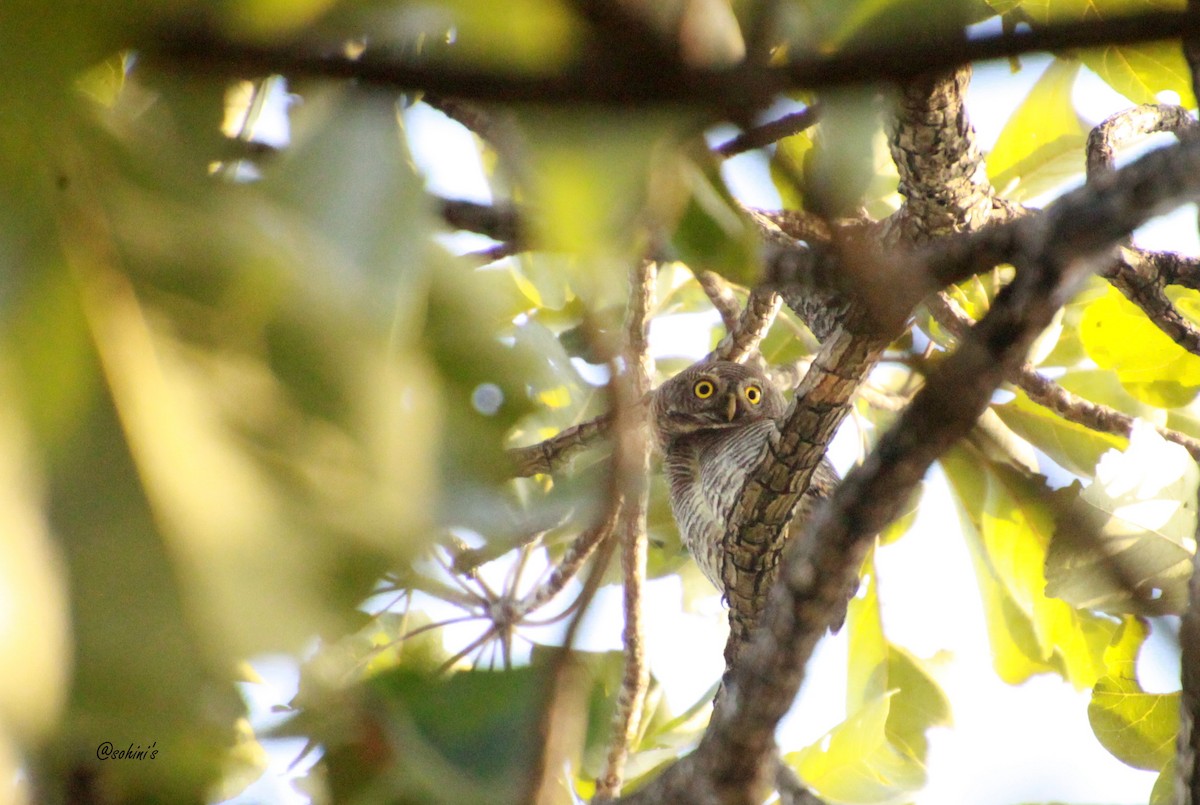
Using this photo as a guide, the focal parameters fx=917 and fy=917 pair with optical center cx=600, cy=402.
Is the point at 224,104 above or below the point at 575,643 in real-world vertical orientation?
above

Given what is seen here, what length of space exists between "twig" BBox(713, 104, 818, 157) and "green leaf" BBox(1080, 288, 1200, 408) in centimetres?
171

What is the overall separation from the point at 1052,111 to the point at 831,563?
6.74ft

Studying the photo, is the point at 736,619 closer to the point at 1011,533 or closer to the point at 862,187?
the point at 1011,533

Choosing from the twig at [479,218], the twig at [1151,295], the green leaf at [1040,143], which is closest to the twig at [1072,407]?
the twig at [1151,295]

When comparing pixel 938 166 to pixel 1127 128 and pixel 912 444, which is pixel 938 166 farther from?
pixel 912 444

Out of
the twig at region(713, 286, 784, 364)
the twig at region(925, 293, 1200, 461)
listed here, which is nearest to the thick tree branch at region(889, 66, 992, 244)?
the twig at region(713, 286, 784, 364)

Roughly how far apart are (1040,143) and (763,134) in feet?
6.87

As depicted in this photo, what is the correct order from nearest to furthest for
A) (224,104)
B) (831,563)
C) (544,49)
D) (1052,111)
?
(544,49) < (224,104) < (831,563) < (1052,111)

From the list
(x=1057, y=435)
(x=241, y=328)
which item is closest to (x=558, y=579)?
(x=1057, y=435)

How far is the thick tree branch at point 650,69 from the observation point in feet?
1.02

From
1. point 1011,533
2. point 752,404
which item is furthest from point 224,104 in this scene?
point 752,404

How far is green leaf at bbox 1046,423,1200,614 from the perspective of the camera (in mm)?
1231

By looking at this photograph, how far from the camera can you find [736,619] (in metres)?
2.07

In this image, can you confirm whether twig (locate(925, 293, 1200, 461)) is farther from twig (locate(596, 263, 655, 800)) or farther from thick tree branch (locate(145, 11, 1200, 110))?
thick tree branch (locate(145, 11, 1200, 110))
